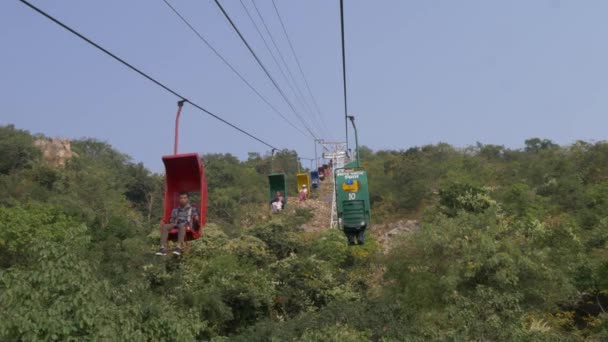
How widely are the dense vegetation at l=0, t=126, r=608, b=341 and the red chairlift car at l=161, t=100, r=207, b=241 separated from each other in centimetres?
168

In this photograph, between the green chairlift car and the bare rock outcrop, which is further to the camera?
the bare rock outcrop

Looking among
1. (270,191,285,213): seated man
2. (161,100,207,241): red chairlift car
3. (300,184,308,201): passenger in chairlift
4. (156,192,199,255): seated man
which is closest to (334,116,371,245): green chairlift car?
(161,100,207,241): red chairlift car

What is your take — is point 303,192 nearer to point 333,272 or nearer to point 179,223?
point 333,272

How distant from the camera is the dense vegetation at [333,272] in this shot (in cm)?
1135

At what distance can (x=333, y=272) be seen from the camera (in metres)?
27.2

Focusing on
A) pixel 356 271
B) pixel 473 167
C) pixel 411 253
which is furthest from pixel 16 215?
pixel 473 167

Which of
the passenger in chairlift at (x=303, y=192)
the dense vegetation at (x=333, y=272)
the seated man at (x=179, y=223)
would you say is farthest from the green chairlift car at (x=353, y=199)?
the passenger in chairlift at (x=303, y=192)

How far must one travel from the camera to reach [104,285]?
11570mm

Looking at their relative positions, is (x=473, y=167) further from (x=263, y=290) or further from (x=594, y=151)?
(x=263, y=290)

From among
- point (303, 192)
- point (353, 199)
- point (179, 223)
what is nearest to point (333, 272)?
point (353, 199)

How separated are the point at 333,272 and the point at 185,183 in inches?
605

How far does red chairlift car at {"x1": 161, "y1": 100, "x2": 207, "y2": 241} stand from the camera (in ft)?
38.7

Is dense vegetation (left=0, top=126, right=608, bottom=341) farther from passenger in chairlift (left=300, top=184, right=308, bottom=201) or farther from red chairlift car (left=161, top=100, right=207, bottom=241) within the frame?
passenger in chairlift (left=300, top=184, right=308, bottom=201)

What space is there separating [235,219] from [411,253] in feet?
75.5
